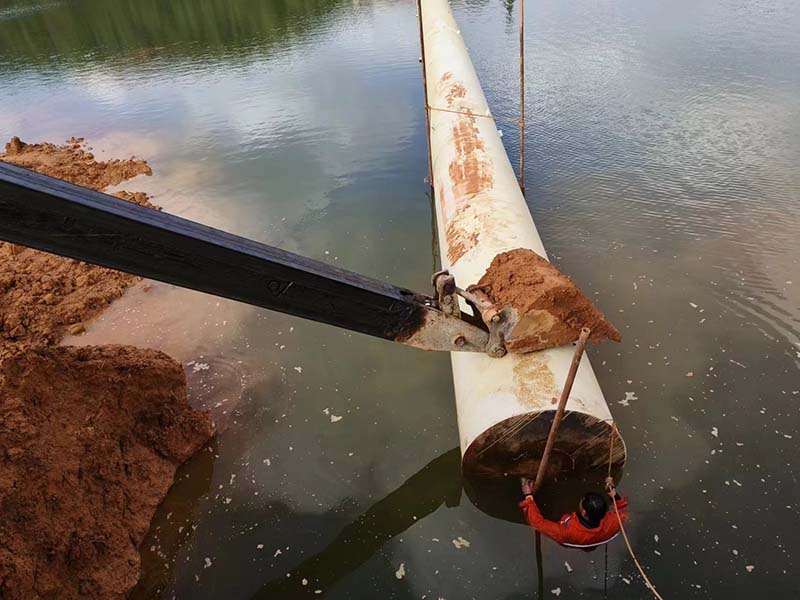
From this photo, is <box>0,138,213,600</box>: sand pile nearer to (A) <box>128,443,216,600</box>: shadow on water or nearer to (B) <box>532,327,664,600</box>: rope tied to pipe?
(A) <box>128,443,216,600</box>: shadow on water

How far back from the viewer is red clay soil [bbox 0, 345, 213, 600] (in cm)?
392

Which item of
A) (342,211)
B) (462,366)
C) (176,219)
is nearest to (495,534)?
(462,366)

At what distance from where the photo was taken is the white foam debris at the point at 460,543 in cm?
436

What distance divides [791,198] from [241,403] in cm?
855

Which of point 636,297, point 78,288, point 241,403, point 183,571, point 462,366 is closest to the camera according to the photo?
point 183,571

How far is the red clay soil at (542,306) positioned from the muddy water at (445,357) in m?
1.42

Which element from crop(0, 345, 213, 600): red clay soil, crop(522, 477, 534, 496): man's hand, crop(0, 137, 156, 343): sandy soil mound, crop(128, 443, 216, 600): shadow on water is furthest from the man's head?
crop(0, 137, 156, 343): sandy soil mound

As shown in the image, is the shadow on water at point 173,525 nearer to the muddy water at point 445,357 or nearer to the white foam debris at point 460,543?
the muddy water at point 445,357

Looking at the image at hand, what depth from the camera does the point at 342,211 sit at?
896 centimetres

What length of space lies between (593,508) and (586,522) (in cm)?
16

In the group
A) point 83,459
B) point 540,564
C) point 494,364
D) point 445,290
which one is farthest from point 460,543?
point 83,459

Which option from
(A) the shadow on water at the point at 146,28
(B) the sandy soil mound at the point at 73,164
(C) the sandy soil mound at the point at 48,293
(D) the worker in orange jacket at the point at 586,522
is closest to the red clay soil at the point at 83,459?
(C) the sandy soil mound at the point at 48,293

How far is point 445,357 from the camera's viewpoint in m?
6.12

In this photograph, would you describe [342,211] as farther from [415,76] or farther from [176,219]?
[415,76]
